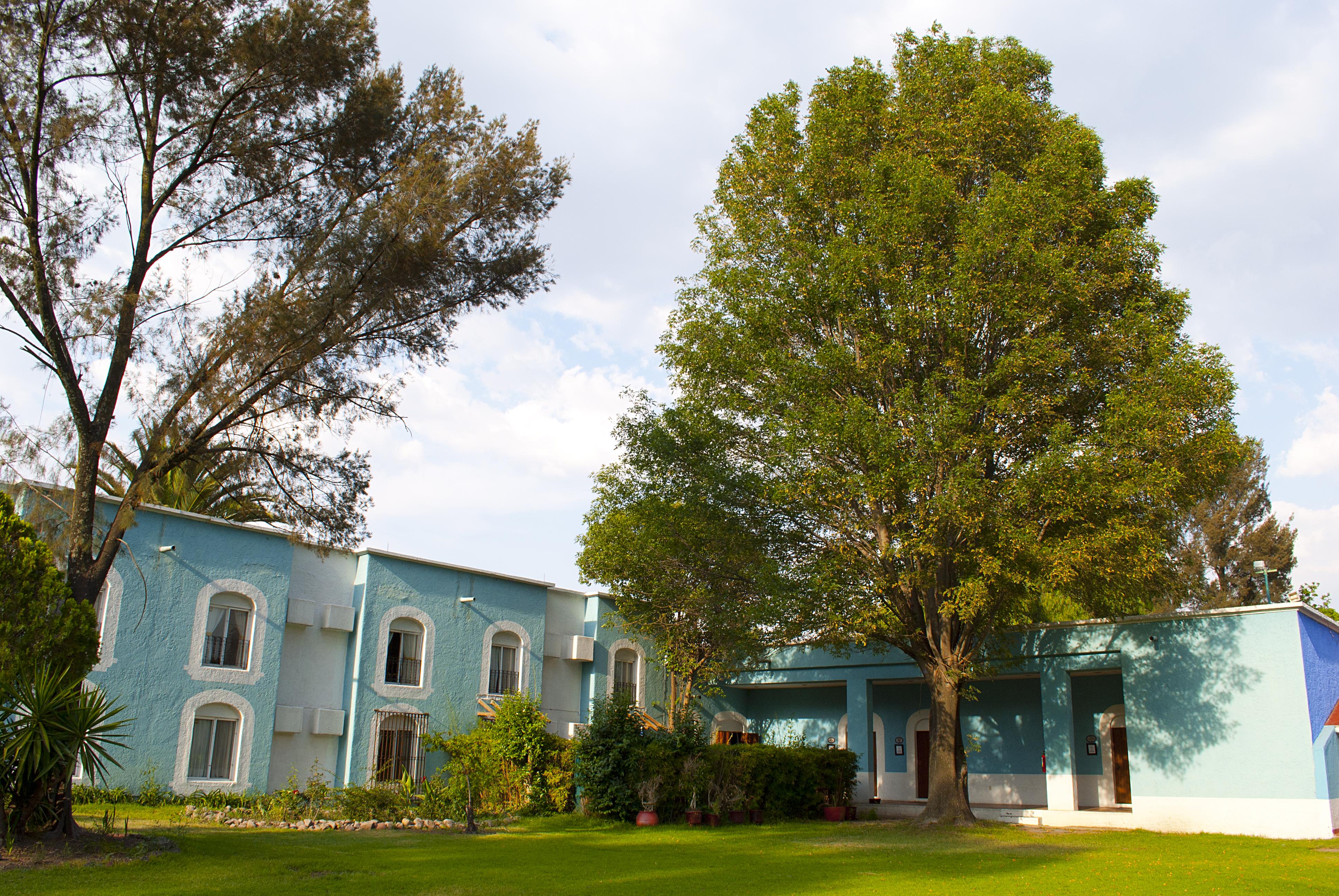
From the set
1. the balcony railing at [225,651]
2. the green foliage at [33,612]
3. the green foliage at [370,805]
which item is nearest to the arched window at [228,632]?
the balcony railing at [225,651]

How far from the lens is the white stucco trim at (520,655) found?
73.6 ft

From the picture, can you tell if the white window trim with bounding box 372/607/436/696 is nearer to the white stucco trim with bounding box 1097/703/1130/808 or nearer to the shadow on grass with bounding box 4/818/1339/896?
the shadow on grass with bounding box 4/818/1339/896

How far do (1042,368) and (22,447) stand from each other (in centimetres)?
1434

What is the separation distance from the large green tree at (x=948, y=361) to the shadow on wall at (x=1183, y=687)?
1.10m

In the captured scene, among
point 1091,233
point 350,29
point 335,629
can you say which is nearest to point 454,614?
→ point 335,629

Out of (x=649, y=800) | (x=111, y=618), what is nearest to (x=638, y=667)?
(x=649, y=800)

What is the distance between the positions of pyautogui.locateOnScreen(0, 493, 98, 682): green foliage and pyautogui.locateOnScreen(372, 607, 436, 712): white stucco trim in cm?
1044

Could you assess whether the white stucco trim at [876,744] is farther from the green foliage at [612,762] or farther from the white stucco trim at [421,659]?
the white stucco trim at [421,659]

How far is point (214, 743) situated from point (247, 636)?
2158mm

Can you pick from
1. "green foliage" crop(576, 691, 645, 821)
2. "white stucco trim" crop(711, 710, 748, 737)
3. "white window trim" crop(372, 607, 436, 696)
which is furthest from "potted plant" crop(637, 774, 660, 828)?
"white stucco trim" crop(711, 710, 748, 737)

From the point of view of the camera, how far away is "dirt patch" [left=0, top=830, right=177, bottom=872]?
9.26 m

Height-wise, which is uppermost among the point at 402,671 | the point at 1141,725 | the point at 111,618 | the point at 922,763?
the point at 111,618

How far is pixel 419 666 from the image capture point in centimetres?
2136

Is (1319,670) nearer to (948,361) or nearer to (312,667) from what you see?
(948,361)
